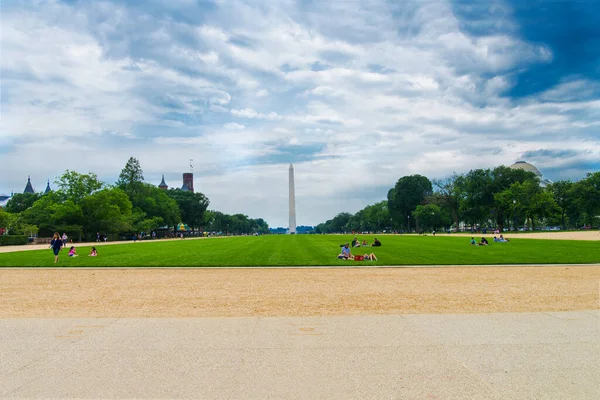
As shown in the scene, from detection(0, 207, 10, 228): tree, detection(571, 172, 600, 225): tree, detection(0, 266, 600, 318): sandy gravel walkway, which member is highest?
detection(571, 172, 600, 225): tree

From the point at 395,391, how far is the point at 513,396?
54.2 inches

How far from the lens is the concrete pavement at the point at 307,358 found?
5.52 metres

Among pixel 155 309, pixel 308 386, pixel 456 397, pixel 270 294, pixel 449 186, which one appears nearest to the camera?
pixel 456 397

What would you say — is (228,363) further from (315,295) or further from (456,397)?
(315,295)

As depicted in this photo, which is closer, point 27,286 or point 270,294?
point 270,294

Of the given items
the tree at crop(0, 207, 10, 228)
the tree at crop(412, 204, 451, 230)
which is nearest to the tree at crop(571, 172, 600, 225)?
the tree at crop(412, 204, 451, 230)

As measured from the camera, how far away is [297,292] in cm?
1407

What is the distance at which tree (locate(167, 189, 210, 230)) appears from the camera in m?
142

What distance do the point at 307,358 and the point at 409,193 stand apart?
127 meters

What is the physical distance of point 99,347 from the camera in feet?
24.1

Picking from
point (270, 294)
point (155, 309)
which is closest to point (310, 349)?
point (155, 309)

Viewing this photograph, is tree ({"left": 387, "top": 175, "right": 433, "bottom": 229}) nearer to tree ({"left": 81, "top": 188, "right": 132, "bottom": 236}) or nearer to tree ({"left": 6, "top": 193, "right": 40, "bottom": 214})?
tree ({"left": 81, "top": 188, "right": 132, "bottom": 236})

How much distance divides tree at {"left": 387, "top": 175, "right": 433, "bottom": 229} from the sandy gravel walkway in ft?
365

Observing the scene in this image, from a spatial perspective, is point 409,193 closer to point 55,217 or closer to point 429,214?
point 429,214
